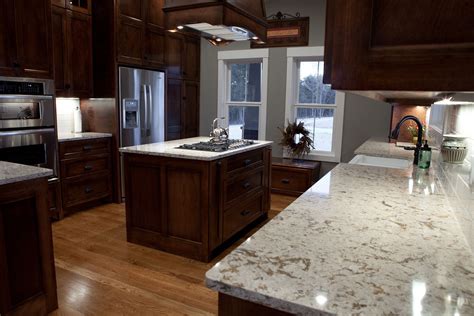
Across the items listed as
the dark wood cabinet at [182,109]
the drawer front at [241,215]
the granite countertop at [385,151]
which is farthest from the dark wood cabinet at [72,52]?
the granite countertop at [385,151]

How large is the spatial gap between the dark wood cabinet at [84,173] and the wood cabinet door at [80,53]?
661mm

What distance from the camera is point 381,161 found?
2.94 m

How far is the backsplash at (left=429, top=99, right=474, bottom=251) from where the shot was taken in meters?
1.04

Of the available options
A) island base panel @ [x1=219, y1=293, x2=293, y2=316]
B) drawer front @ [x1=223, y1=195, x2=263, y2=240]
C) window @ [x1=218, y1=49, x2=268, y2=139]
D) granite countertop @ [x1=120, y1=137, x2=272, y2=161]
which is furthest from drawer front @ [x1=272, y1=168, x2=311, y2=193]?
island base panel @ [x1=219, y1=293, x2=293, y2=316]

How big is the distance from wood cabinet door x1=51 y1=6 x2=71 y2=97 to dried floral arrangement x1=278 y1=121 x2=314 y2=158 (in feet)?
9.65

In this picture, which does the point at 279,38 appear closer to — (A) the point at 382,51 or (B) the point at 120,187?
(B) the point at 120,187

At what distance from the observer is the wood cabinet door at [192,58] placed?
5.34 metres

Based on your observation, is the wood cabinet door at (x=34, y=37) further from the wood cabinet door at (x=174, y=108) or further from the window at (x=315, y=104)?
the window at (x=315, y=104)

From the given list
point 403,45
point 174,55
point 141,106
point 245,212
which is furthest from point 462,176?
point 174,55

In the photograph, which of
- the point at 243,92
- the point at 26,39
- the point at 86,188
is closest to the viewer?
the point at 26,39

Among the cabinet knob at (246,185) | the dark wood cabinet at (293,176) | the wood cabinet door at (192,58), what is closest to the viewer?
the cabinet knob at (246,185)

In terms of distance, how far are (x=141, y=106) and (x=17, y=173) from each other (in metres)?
2.73

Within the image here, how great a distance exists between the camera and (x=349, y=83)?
60 centimetres

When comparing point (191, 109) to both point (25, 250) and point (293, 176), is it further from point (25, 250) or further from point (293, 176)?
point (25, 250)
